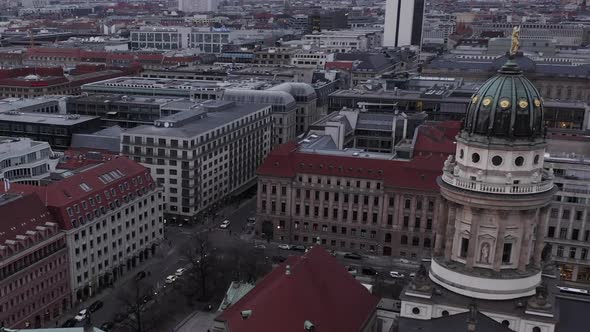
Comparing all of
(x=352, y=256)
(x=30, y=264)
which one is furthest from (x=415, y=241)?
(x=30, y=264)

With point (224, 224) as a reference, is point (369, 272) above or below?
above

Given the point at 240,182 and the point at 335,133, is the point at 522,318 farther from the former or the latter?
the point at 240,182

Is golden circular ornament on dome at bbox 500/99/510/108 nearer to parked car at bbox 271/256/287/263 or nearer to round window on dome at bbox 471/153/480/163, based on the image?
round window on dome at bbox 471/153/480/163

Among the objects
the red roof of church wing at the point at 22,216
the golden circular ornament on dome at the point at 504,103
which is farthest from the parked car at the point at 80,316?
the golden circular ornament on dome at the point at 504,103

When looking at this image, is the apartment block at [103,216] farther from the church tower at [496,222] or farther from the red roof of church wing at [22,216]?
the church tower at [496,222]

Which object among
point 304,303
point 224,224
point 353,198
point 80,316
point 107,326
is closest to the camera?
point 304,303

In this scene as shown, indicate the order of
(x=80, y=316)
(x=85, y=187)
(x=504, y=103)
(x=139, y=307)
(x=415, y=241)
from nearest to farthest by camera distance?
(x=504, y=103), (x=139, y=307), (x=80, y=316), (x=85, y=187), (x=415, y=241)

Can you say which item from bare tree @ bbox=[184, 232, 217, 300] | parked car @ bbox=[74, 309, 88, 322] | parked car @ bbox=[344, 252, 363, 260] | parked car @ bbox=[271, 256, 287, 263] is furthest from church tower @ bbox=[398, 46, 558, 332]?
parked car @ bbox=[344, 252, 363, 260]

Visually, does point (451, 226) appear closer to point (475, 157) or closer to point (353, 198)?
point (475, 157)
